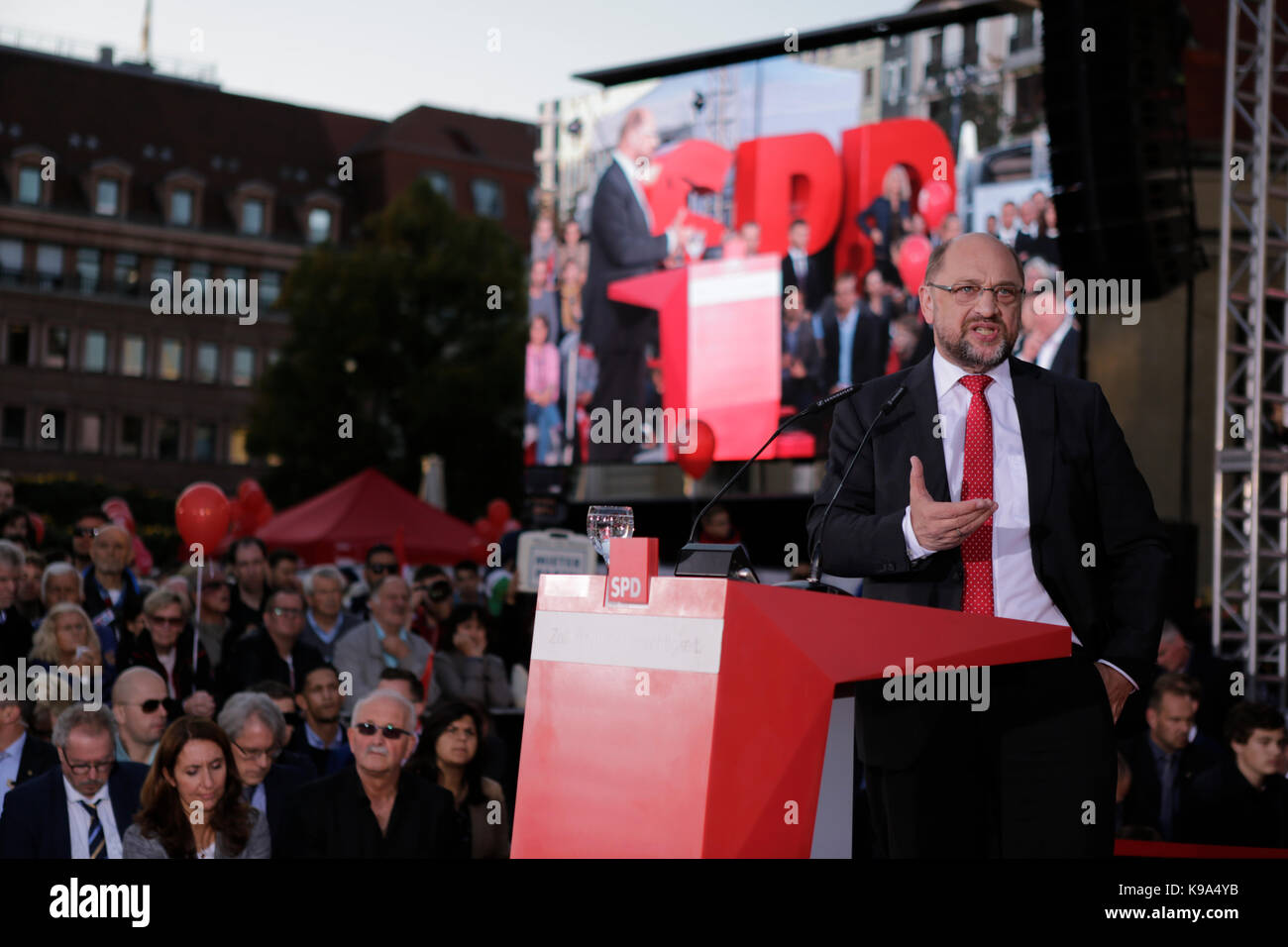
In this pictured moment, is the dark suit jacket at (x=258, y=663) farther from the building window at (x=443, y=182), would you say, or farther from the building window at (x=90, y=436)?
the building window at (x=90, y=436)

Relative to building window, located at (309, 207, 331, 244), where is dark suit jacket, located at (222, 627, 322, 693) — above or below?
below

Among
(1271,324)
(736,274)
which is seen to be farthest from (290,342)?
(1271,324)

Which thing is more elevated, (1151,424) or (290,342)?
(290,342)

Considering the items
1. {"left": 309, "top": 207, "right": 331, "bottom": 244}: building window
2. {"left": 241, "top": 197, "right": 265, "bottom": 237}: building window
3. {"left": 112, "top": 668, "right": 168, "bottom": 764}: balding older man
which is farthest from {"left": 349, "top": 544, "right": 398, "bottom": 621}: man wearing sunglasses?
{"left": 309, "top": 207, "right": 331, "bottom": 244}: building window

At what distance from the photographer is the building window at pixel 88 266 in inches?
2031

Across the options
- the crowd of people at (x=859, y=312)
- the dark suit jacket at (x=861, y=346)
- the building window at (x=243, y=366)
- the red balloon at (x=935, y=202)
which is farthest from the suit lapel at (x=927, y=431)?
the building window at (x=243, y=366)

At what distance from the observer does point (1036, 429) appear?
117 inches

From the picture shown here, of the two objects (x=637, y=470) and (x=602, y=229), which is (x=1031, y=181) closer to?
(x=602, y=229)

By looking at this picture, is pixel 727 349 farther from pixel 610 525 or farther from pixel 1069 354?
pixel 610 525

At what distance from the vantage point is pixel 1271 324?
10.0m

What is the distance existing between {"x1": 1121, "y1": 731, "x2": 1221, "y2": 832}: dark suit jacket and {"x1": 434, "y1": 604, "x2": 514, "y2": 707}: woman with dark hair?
142 inches

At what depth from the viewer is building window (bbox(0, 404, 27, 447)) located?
1978 inches

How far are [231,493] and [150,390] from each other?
450 centimetres

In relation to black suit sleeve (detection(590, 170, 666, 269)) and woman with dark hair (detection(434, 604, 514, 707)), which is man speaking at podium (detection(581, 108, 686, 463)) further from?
woman with dark hair (detection(434, 604, 514, 707))
